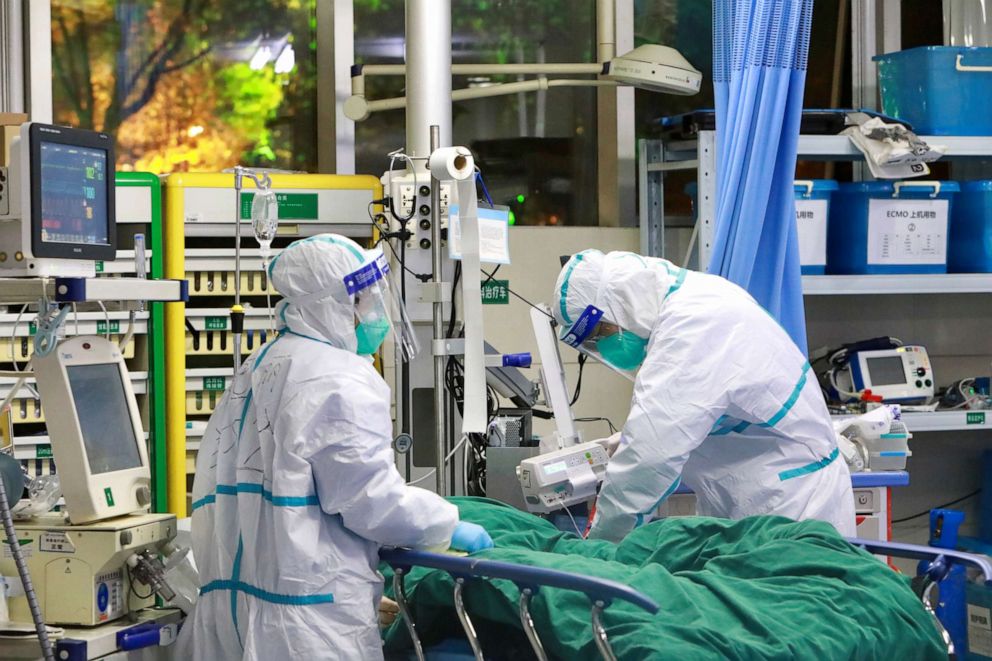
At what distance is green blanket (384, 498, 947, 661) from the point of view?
238cm

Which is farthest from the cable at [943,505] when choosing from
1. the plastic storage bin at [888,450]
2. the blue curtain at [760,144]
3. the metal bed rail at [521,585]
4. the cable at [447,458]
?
the metal bed rail at [521,585]

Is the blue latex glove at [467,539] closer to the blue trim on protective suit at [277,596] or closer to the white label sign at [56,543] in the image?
the blue trim on protective suit at [277,596]

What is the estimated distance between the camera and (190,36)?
5.65 m

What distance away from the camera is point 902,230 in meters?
4.90

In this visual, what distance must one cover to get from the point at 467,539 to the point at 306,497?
1.27 feet

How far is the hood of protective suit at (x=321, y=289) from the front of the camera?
286 cm

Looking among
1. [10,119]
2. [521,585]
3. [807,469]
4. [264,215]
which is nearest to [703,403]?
[807,469]

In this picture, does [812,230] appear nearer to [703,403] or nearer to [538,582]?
[703,403]

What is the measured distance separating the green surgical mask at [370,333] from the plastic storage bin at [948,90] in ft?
9.56

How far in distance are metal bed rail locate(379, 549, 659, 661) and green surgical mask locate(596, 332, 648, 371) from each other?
946mm

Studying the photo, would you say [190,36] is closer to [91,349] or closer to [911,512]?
[91,349]

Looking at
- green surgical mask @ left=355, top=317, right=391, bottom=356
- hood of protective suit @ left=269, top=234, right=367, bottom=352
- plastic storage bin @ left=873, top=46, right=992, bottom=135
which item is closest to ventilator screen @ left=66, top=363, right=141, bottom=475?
hood of protective suit @ left=269, top=234, right=367, bottom=352

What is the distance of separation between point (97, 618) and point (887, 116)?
371cm

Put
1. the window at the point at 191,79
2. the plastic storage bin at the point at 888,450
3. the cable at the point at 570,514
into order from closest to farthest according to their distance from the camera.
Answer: the cable at the point at 570,514 → the plastic storage bin at the point at 888,450 → the window at the point at 191,79
